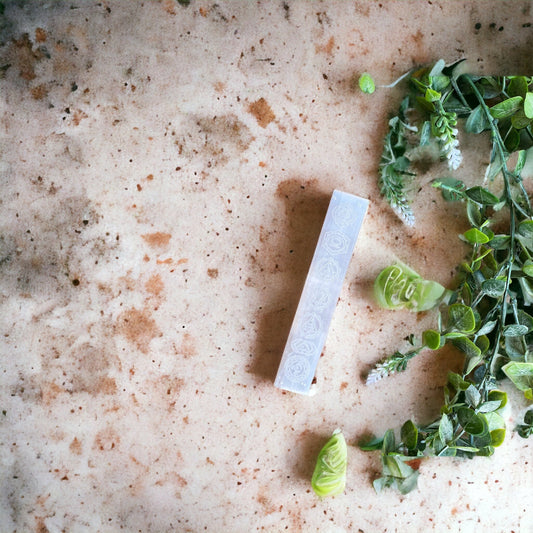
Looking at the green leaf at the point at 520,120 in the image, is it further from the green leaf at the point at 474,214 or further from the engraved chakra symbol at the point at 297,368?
the engraved chakra symbol at the point at 297,368

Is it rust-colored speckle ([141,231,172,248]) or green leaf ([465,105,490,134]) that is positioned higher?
A: green leaf ([465,105,490,134])

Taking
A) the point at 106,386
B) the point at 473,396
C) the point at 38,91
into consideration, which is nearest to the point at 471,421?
the point at 473,396

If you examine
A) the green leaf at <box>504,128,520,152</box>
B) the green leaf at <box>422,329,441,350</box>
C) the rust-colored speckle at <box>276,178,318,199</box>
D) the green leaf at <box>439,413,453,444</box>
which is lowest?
the green leaf at <box>439,413,453,444</box>

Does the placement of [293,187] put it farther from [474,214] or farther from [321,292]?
[474,214]

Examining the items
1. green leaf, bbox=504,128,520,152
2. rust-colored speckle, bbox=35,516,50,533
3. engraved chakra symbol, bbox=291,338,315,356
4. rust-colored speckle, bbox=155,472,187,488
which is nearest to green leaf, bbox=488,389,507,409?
engraved chakra symbol, bbox=291,338,315,356

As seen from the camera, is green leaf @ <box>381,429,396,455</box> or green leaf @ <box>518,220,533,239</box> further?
green leaf @ <box>381,429,396,455</box>

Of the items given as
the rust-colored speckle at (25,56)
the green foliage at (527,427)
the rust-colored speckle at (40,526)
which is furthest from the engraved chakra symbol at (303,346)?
the rust-colored speckle at (25,56)

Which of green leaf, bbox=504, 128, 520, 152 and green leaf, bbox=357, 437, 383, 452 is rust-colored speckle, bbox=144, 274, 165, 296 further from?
green leaf, bbox=504, 128, 520, 152
